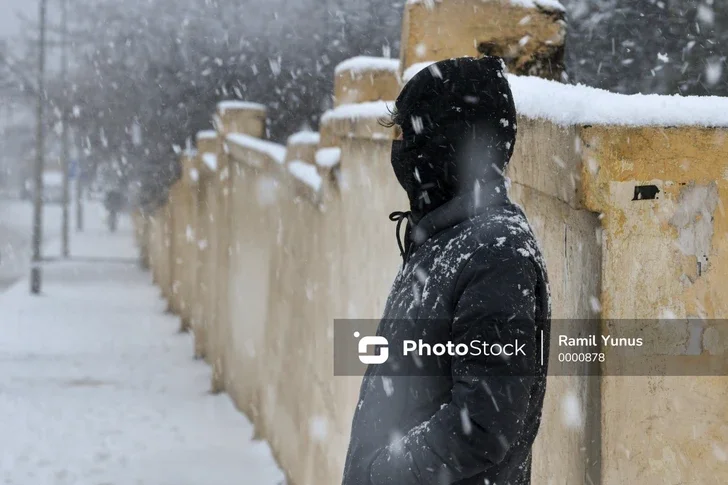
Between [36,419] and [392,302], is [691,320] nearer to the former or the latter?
[392,302]

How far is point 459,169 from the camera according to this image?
1.90 metres

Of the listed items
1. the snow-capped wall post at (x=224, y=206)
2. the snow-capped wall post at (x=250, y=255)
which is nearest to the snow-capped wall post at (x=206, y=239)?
the snow-capped wall post at (x=224, y=206)

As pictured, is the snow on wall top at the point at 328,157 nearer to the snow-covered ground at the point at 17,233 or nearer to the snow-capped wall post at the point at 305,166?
the snow-capped wall post at the point at 305,166

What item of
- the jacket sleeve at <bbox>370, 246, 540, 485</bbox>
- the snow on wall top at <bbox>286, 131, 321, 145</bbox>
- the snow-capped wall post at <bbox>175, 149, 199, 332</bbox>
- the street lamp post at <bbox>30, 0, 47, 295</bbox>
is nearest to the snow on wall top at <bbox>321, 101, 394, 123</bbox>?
the snow on wall top at <bbox>286, 131, 321, 145</bbox>

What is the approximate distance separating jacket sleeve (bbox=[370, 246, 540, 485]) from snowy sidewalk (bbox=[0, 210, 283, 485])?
522 cm

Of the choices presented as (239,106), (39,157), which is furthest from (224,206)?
(39,157)

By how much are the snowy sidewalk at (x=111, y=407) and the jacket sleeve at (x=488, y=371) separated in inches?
206

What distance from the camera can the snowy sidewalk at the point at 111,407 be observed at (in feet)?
23.7

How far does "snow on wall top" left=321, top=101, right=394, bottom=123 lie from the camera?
4148 mm

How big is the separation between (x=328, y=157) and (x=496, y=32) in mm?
1876

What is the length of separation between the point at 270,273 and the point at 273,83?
734 cm

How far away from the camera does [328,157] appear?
5.28 metres

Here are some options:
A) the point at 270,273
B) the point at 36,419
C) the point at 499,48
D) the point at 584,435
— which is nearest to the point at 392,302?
the point at 584,435

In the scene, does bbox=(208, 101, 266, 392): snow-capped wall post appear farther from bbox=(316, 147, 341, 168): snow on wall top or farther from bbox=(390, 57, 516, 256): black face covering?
bbox=(390, 57, 516, 256): black face covering
